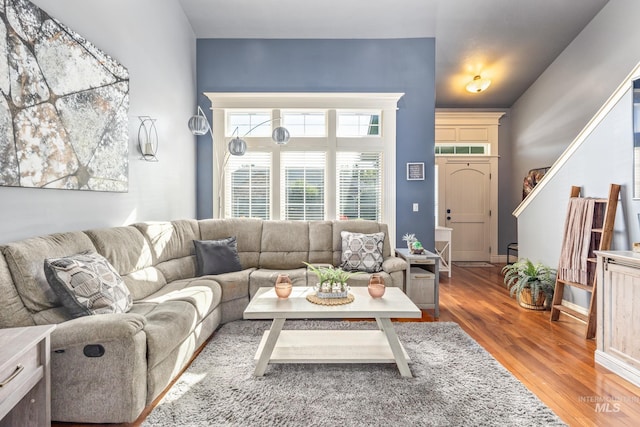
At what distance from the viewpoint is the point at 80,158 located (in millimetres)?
2465

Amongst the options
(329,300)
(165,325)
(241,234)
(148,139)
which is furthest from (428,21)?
(165,325)

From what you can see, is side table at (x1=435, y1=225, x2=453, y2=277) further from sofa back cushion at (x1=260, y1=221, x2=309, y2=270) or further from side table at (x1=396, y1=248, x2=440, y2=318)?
sofa back cushion at (x1=260, y1=221, x2=309, y2=270)

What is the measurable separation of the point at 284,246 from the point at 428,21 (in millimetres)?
3408

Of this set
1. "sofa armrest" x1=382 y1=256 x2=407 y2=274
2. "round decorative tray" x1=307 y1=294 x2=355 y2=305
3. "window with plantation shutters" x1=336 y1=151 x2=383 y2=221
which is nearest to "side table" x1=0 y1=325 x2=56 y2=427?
"round decorative tray" x1=307 y1=294 x2=355 y2=305

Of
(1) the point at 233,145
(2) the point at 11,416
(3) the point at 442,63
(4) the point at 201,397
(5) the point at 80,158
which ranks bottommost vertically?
(4) the point at 201,397

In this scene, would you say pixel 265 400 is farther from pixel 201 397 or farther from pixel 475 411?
pixel 475 411

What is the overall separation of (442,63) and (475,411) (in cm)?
524

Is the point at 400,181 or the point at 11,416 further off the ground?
the point at 400,181

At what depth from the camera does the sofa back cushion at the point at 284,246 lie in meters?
3.88

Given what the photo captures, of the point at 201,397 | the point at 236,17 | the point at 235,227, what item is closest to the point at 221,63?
the point at 236,17

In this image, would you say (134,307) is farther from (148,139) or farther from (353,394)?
(148,139)

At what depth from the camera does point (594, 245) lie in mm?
3213

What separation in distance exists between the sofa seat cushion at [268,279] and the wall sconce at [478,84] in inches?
176

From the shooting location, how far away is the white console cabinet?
7.34ft
